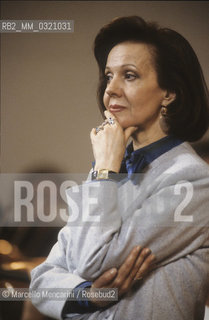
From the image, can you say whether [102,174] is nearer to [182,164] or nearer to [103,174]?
[103,174]

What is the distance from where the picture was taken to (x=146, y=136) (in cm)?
144

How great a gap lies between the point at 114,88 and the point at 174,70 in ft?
0.73

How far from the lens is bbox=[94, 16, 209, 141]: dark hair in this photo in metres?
1.43

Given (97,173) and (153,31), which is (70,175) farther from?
(153,31)

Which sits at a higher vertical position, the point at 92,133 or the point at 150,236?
the point at 92,133

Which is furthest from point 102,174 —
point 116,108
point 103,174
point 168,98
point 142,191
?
point 168,98

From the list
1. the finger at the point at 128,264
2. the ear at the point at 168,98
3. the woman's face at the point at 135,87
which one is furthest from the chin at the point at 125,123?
the finger at the point at 128,264

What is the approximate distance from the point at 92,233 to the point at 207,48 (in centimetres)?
79

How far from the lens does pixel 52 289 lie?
4.59 feet

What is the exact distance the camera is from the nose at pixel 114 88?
4.72ft

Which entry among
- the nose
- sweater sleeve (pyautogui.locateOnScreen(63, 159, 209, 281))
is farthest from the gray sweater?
the nose

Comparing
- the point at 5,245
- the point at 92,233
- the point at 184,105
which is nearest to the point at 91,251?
the point at 92,233

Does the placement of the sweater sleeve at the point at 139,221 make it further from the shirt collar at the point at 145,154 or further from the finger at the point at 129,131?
the finger at the point at 129,131

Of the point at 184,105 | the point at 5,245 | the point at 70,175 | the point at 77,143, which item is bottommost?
the point at 5,245
